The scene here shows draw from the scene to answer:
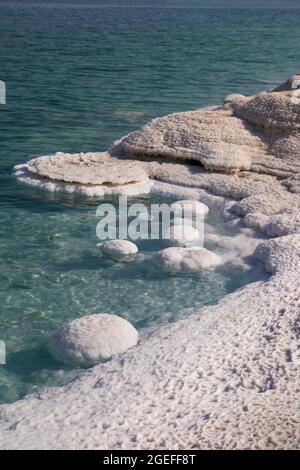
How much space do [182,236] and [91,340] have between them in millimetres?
2382

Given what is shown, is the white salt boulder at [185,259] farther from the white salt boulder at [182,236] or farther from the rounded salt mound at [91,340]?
the rounded salt mound at [91,340]

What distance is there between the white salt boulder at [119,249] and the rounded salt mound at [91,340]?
1.70 meters

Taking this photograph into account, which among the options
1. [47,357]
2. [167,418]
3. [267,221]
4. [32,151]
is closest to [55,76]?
[32,151]

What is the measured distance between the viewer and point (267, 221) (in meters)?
7.70

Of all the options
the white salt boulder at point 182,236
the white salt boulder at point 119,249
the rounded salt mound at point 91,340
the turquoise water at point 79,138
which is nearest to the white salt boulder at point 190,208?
the turquoise water at point 79,138

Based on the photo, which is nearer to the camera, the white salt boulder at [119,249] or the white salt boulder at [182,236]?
the white salt boulder at [119,249]

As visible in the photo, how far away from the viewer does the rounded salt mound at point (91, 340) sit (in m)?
5.27

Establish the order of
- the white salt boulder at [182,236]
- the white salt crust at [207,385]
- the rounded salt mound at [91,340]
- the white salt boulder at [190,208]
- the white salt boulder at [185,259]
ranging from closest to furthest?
the white salt crust at [207,385] → the rounded salt mound at [91,340] → the white salt boulder at [185,259] → the white salt boulder at [182,236] → the white salt boulder at [190,208]

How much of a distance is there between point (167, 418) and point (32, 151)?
7433 mm

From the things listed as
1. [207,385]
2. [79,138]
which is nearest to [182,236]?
[207,385]

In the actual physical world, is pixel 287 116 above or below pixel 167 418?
above
